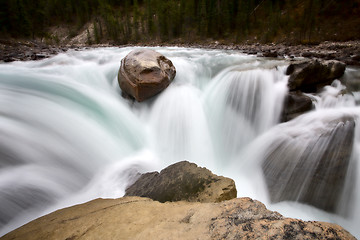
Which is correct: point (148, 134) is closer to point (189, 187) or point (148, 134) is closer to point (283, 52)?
point (189, 187)

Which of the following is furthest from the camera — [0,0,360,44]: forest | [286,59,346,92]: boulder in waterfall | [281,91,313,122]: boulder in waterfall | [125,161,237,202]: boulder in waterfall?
[0,0,360,44]: forest

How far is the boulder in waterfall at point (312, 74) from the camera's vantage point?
4480 mm

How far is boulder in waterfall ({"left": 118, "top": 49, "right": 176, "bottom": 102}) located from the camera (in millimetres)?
5297

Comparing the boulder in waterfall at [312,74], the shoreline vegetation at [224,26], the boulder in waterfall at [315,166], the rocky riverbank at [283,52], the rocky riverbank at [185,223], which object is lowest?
the boulder in waterfall at [315,166]

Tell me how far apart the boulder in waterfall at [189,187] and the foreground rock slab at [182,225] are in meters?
0.49

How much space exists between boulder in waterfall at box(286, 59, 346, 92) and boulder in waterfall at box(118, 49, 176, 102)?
11.4ft

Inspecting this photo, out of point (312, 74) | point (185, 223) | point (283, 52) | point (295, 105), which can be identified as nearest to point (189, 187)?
point (185, 223)

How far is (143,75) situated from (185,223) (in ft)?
14.9

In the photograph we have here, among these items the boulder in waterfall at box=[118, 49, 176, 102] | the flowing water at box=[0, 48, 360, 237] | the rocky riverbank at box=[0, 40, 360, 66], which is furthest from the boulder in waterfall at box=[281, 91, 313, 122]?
the rocky riverbank at box=[0, 40, 360, 66]

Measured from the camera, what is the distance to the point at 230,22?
35250 millimetres

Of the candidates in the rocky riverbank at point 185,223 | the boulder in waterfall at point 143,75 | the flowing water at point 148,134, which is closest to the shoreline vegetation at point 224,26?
the flowing water at point 148,134

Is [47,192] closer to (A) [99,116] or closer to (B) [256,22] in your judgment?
(A) [99,116]

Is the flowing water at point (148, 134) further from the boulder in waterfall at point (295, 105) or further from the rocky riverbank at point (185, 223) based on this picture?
the rocky riverbank at point (185, 223)

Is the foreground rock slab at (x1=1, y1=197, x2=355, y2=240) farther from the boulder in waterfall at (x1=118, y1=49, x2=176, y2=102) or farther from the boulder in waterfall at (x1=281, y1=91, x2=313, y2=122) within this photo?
the boulder in waterfall at (x1=118, y1=49, x2=176, y2=102)
